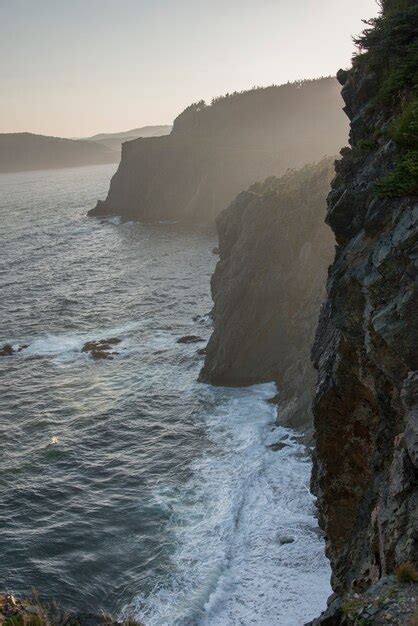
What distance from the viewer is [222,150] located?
113688mm

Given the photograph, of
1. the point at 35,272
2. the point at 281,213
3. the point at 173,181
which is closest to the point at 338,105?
the point at 173,181

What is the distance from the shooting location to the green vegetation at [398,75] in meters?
12.7

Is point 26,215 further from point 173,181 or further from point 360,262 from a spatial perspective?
point 360,262

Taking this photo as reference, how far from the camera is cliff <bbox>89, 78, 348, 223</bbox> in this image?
107375mm

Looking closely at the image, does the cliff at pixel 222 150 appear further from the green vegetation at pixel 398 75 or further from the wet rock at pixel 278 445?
the green vegetation at pixel 398 75

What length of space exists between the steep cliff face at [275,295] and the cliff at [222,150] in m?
61.3

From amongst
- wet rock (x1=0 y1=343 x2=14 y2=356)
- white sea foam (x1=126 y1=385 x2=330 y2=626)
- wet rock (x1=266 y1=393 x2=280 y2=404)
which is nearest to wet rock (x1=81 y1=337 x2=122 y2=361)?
wet rock (x1=0 y1=343 x2=14 y2=356)

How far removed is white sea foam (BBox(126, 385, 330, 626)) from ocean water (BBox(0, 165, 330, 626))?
6 cm

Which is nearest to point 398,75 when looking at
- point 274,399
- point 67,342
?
point 274,399

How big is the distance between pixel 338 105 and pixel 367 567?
13454cm

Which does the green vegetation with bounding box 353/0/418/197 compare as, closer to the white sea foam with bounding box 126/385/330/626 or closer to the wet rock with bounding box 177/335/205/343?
the white sea foam with bounding box 126/385/330/626

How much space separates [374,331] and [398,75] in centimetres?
717

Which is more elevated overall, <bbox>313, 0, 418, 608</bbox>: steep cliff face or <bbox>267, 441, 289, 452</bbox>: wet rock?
<bbox>313, 0, 418, 608</bbox>: steep cliff face

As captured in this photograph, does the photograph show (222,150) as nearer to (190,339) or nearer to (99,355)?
(190,339)
